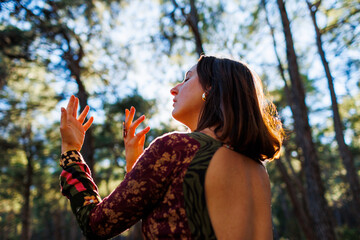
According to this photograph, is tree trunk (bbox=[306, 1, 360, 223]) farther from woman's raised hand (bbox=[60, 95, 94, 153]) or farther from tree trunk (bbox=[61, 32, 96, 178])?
woman's raised hand (bbox=[60, 95, 94, 153])

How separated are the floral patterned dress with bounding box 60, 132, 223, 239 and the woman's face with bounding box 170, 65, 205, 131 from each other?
0.32m

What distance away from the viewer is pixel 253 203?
47.1 inches

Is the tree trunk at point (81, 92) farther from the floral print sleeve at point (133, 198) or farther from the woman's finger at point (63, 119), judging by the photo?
the floral print sleeve at point (133, 198)

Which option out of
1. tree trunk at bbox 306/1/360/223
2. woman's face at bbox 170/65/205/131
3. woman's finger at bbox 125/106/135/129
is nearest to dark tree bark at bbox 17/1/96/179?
woman's finger at bbox 125/106/135/129

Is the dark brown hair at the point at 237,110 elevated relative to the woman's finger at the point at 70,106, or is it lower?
lower

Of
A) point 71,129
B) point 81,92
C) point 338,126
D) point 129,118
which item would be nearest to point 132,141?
point 129,118

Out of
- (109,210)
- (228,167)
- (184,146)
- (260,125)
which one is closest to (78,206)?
(109,210)

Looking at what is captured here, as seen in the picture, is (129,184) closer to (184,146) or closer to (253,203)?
(184,146)

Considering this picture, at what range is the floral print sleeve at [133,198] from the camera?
1.07m

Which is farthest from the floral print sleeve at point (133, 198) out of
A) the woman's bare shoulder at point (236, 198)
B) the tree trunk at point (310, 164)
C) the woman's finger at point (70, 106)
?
the tree trunk at point (310, 164)

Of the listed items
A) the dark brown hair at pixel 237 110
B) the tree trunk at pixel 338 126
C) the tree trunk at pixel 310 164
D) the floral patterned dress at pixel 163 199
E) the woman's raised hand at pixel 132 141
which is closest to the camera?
the floral patterned dress at pixel 163 199

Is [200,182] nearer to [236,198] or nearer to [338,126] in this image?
[236,198]

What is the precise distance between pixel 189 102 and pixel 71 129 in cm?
58

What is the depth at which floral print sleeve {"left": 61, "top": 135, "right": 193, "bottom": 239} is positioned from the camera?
1.07 meters
